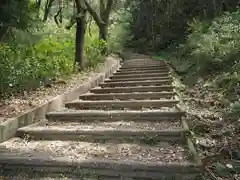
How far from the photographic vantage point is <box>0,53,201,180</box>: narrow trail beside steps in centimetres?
330

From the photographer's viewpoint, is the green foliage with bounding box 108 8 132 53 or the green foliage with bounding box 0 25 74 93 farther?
the green foliage with bounding box 108 8 132 53

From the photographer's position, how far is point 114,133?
4.26 metres

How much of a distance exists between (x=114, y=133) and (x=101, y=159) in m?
0.80

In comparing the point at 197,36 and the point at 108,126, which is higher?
the point at 197,36

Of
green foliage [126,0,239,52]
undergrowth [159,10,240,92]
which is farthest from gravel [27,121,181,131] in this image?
green foliage [126,0,239,52]

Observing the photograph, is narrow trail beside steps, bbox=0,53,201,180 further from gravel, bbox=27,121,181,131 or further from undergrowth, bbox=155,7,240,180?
undergrowth, bbox=155,7,240,180

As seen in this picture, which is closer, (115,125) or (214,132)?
(214,132)

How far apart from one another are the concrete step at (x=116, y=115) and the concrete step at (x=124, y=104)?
1.78ft

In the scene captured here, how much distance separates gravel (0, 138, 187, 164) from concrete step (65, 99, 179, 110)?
5.61 feet

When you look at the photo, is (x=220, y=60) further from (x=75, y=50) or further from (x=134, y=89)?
(x=75, y=50)

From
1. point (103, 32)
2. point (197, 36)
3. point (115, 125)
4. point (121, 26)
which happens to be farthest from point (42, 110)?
point (121, 26)

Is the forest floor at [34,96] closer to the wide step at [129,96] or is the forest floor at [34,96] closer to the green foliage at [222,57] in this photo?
the wide step at [129,96]

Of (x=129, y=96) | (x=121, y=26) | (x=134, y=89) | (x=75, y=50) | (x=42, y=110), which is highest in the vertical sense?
(x=121, y=26)

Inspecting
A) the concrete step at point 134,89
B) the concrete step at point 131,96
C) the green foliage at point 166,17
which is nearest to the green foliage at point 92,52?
the concrete step at point 134,89
